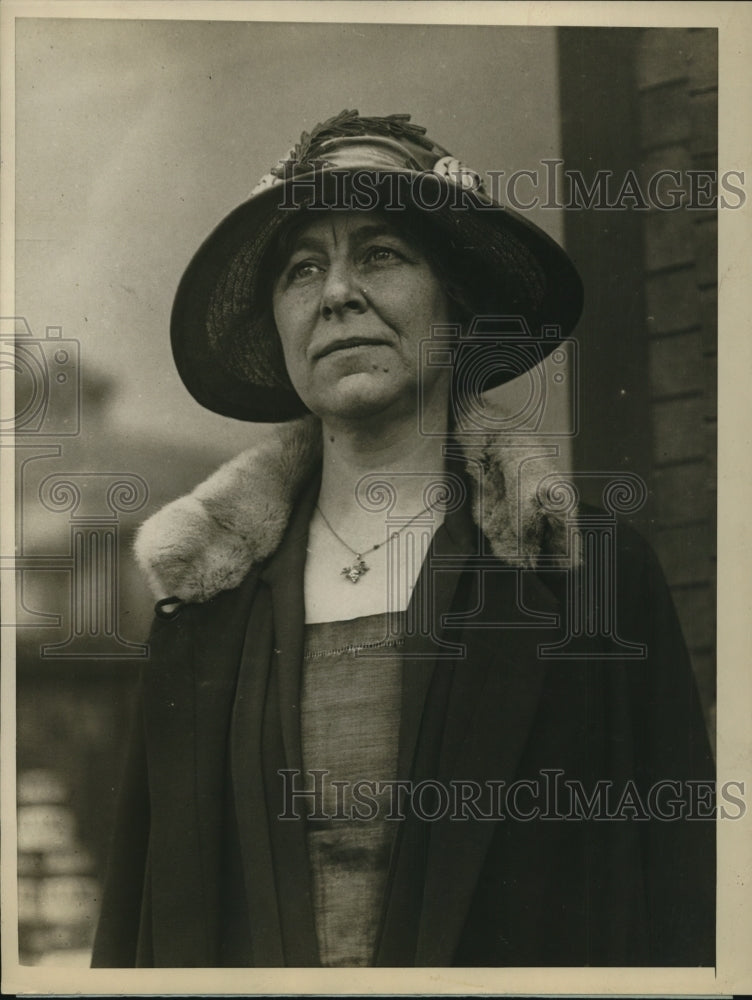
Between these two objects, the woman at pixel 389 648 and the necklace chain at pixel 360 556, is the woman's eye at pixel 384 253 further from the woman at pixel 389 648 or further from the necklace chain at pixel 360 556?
the necklace chain at pixel 360 556

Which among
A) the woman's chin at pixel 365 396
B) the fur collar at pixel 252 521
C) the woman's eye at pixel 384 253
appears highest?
the woman's eye at pixel 384 253

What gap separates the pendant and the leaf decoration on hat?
1083 mm

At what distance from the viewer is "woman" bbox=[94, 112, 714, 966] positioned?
380 cm

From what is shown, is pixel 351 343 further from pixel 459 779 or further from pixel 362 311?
pixel 459 779

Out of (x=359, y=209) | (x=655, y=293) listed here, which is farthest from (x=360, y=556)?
(x=655, y=293)

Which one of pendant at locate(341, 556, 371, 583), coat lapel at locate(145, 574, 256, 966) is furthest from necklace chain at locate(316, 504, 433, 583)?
coat lapel at locate(145, 574, 256, 966)

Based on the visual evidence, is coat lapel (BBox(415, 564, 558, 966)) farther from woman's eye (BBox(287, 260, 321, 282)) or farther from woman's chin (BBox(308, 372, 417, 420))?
woman's eye (BBox(287, 260, 321, 282))

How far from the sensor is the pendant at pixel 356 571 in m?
3.90

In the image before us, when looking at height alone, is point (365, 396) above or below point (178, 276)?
below

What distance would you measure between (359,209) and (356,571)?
0.99 meters

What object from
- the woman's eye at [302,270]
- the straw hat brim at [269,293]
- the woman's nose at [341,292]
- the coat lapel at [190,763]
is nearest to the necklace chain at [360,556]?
the coat lapel at [190,763]

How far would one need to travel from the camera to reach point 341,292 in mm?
3873
